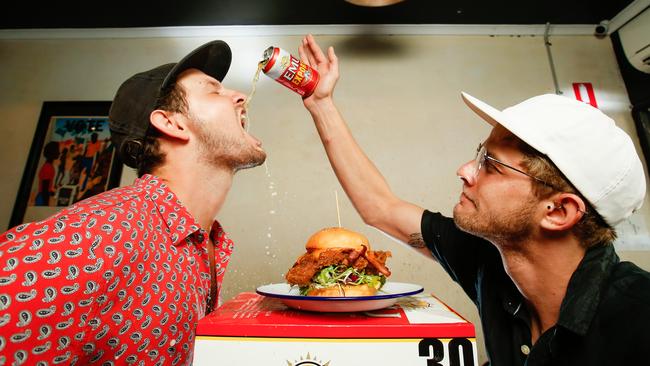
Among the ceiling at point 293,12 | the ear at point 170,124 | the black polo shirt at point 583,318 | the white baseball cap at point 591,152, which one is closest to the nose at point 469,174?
the white baseball cap at point 591,152

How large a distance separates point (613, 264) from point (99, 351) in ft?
4.58

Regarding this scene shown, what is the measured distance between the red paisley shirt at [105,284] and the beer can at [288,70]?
0.67 metres

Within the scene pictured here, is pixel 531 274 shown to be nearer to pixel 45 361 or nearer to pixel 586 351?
pixel 586 351

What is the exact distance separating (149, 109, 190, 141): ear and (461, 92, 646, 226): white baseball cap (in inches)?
44.9

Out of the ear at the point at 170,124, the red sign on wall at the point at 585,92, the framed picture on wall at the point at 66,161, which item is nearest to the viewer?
the ear at the point at 170,124

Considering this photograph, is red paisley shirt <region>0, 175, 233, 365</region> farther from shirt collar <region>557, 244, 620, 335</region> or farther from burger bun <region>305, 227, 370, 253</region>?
shirt collar <region>557, 244, 620, 335</region>

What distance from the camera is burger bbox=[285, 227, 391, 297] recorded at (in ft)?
3.22

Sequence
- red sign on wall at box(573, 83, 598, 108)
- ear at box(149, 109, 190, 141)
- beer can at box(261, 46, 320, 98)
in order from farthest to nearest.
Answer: red sign on wall at box(573, 83, 598, 108) → beer can at box(261, 46, 320, 98) → ear at box(149, 109, 190, 141)

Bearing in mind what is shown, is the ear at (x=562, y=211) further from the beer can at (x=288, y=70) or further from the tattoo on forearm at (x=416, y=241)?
the beer can at (x=288, y=70)

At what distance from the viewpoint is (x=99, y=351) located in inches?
28.7

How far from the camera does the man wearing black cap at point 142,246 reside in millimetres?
613

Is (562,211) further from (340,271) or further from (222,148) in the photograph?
(222,148)

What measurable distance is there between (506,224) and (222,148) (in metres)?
1.03

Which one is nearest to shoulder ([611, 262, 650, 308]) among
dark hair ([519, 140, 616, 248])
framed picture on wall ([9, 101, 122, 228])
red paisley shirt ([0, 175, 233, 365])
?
dark hair ([519, 140, 616, 248])
